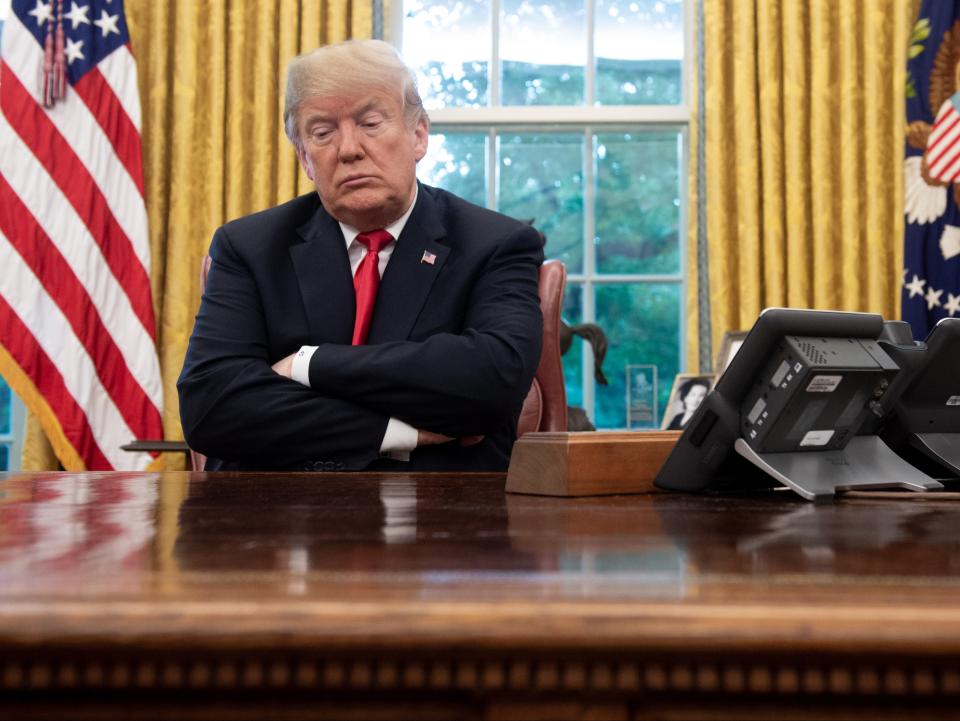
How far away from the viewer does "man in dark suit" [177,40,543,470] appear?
67.4 inches

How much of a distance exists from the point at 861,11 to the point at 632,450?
3.22m

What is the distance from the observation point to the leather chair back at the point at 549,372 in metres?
2.19

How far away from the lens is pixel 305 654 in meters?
0.41

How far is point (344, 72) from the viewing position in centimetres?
201

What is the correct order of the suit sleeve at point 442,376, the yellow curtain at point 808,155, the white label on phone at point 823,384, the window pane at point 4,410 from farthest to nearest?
the window pane at point 4,410 → the yellow curtain at point 808,155 → the suit sleeve at point 442,376 → the white label on phone at point 823,384

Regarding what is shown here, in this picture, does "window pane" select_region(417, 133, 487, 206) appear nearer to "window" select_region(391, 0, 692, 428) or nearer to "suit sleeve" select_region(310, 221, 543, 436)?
"window" select_region(391, 0, 692, 428)

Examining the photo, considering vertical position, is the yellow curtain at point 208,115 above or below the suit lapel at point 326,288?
above

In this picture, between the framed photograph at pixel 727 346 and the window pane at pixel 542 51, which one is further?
the window pane at pixel 542 51

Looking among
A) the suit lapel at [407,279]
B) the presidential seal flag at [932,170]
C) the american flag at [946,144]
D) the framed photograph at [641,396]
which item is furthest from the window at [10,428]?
the american flag at [946,144]

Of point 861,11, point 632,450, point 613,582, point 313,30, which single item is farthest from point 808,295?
point 613,582

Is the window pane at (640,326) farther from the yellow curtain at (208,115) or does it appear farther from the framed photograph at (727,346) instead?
the yellow curtain at (208,115)

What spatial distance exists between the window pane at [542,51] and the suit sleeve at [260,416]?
8.15 ft

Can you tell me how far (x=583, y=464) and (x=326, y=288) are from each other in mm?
998

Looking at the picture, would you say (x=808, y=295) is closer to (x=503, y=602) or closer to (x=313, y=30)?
(x=313, y=30)
